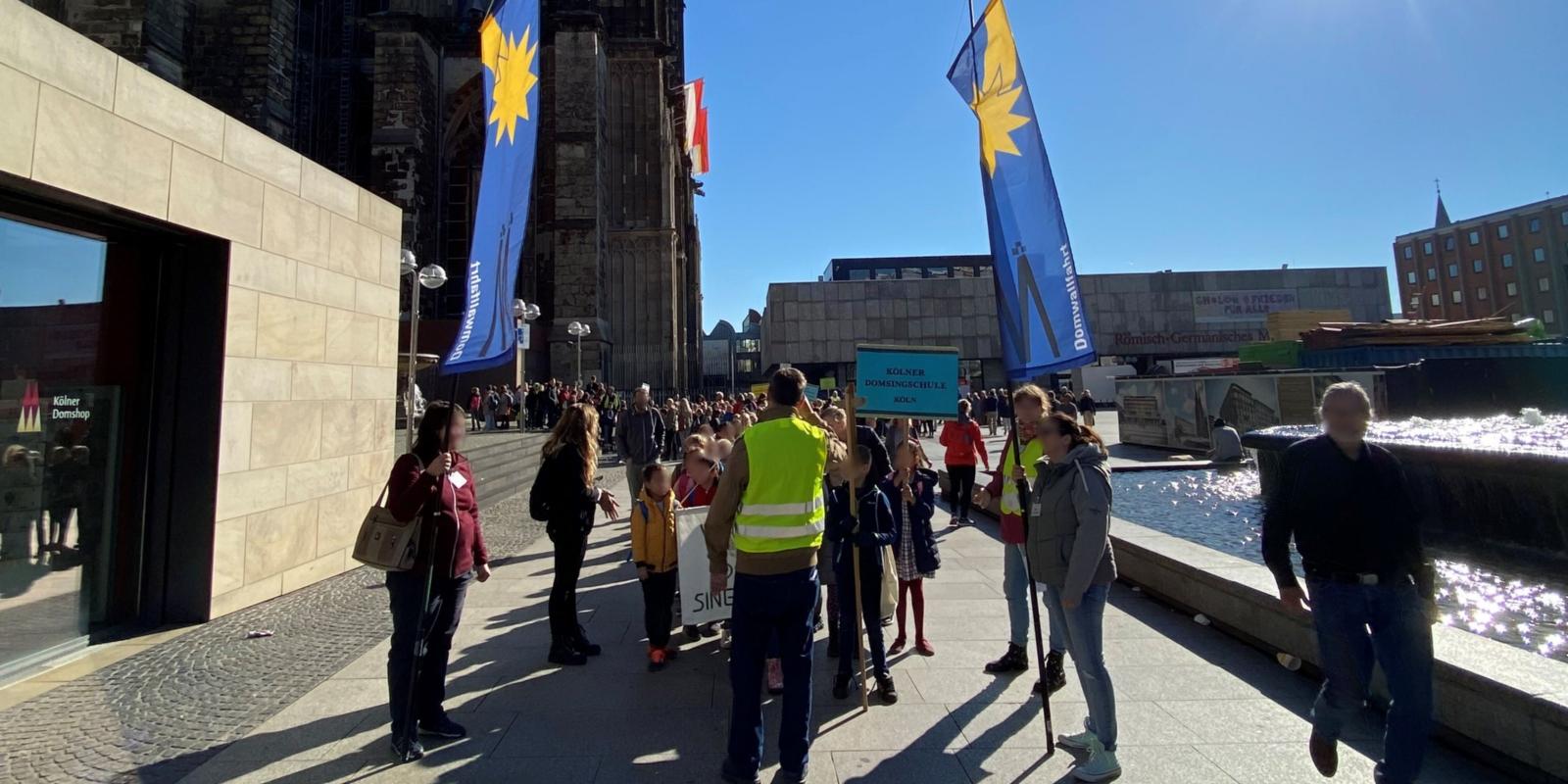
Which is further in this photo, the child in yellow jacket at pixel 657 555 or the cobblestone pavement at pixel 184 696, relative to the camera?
the child in yellow jacket at pixel 657 555

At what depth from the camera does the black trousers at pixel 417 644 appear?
3.27 meters

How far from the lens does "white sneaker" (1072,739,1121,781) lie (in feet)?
9.77

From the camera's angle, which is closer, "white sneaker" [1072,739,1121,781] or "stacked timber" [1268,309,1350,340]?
"white sneaker" [1072,739,1121,781]

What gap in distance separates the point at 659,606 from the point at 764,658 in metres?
1.79

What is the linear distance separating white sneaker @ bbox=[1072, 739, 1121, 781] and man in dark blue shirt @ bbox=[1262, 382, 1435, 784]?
767 millimetres

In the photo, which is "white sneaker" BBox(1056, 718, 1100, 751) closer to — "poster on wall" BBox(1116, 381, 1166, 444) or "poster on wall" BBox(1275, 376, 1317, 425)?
"poster on wall" BBox(1275, 376, 1317, 425)

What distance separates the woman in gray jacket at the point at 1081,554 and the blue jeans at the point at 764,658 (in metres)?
1.21

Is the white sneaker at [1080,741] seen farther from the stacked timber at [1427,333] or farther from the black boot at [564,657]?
the stacked timber at [1427,333]

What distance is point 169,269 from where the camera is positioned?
5.51 m

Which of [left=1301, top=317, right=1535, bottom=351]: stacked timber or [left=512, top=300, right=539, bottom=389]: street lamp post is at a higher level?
[left=512, top=300, right=539, bottom=389]: street lamp post

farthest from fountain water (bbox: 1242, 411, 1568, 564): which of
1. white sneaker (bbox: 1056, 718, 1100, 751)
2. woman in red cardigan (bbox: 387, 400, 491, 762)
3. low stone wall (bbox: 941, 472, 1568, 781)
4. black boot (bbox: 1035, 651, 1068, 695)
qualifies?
woman in red cardigan (bbox: 387, 400, 491, 762)

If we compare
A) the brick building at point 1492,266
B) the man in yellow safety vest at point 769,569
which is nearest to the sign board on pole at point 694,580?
the man in yellow safety vest at point 769,569

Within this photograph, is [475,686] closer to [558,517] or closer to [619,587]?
[558,517]

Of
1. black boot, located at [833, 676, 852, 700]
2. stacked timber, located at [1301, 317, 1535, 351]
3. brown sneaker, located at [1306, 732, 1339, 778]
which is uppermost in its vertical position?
stacked timber, located at [1301, 317, 1535, 351]
